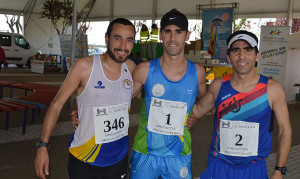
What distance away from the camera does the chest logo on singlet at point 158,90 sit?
2.50m

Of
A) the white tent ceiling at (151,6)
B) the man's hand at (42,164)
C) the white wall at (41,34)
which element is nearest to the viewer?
the man's hand at (42,164)

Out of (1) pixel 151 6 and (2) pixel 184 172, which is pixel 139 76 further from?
(1) pixel 151 6

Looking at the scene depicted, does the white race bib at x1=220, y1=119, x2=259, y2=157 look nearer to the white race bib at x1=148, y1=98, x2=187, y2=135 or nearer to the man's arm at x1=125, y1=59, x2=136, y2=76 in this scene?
the white race bib at x1=148, y1=98, x2=187, y2=135

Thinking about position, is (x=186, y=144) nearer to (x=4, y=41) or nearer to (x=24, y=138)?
(x=24, y=138)

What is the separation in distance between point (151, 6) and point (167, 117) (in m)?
21.1

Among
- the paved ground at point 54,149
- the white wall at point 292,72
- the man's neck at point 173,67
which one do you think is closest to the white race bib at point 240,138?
the man's neck at point 173,67

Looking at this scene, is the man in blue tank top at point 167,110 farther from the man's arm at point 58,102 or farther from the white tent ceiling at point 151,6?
the white tent ceiling at point 151,6

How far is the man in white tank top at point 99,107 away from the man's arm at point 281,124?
1127 mm

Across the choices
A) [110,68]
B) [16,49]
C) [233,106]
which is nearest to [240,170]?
[233,106]

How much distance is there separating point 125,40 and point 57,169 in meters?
2.54

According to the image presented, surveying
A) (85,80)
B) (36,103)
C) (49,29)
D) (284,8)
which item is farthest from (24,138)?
(49,29)

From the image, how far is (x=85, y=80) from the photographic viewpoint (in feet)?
7.72

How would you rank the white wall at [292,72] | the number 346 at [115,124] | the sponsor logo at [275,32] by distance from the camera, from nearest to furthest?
1. the number 346 at [115,124]
2. the sponsor logo at [275,32]
3. the white wall at [292,72]

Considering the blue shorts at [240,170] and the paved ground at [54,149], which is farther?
the paved ground at [54,149]
